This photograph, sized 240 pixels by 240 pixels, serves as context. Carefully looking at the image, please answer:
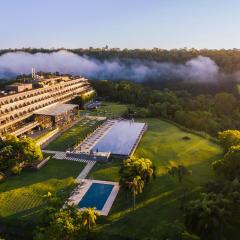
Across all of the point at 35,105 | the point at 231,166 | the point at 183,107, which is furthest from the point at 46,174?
the point at 183,107

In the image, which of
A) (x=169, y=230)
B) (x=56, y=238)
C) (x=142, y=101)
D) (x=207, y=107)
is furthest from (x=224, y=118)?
(x=56, y=238)

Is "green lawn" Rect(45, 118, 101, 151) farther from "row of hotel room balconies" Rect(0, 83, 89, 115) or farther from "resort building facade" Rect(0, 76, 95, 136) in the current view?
"row of hotel room balconies" Rect(0, 83, 89, 115)

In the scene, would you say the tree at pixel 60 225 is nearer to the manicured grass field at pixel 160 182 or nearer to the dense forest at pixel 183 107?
the manicured grass field at pixel 160 182

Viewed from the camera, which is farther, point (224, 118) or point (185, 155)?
point (224, 118)

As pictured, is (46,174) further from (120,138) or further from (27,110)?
(27,110)

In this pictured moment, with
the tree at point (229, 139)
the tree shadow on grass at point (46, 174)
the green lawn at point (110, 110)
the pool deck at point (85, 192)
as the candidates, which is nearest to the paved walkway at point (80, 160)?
the tree shadow on grass at point (46, 174)

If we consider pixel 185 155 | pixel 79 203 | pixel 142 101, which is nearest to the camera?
pixel 79 203

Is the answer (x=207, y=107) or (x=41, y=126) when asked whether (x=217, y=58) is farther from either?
(x=41, y=126)
